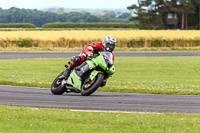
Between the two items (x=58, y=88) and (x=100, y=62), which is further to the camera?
(x=58, y=88)

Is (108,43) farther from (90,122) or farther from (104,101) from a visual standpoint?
(90,122)

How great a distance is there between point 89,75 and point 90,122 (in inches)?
176

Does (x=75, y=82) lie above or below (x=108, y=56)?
below

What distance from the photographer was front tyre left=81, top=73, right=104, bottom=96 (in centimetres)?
1348

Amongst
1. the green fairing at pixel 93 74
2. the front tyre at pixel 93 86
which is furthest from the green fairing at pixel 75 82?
the green fairing at pixel 93 74

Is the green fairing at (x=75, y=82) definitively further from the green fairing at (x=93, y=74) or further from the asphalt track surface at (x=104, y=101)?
the green fairing at (x=93, y=74)

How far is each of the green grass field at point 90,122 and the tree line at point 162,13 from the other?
103 meters

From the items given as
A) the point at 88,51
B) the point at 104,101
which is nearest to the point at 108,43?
the point at 88,51

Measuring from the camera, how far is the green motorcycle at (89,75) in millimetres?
13594

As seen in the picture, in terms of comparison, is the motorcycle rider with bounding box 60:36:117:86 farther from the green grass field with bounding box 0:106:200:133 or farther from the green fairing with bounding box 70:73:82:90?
the green grass field with bounding box 0:106:200:133

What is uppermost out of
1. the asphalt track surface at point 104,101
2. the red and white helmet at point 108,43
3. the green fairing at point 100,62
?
the red and white helmet at point 108,43

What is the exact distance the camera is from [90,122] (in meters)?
9.65

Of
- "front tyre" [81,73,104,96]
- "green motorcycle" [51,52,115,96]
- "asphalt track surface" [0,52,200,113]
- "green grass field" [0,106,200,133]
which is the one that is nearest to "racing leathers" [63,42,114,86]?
"green motorcycle" [51,52,115,96]

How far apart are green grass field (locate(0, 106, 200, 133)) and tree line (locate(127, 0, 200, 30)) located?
338ft
